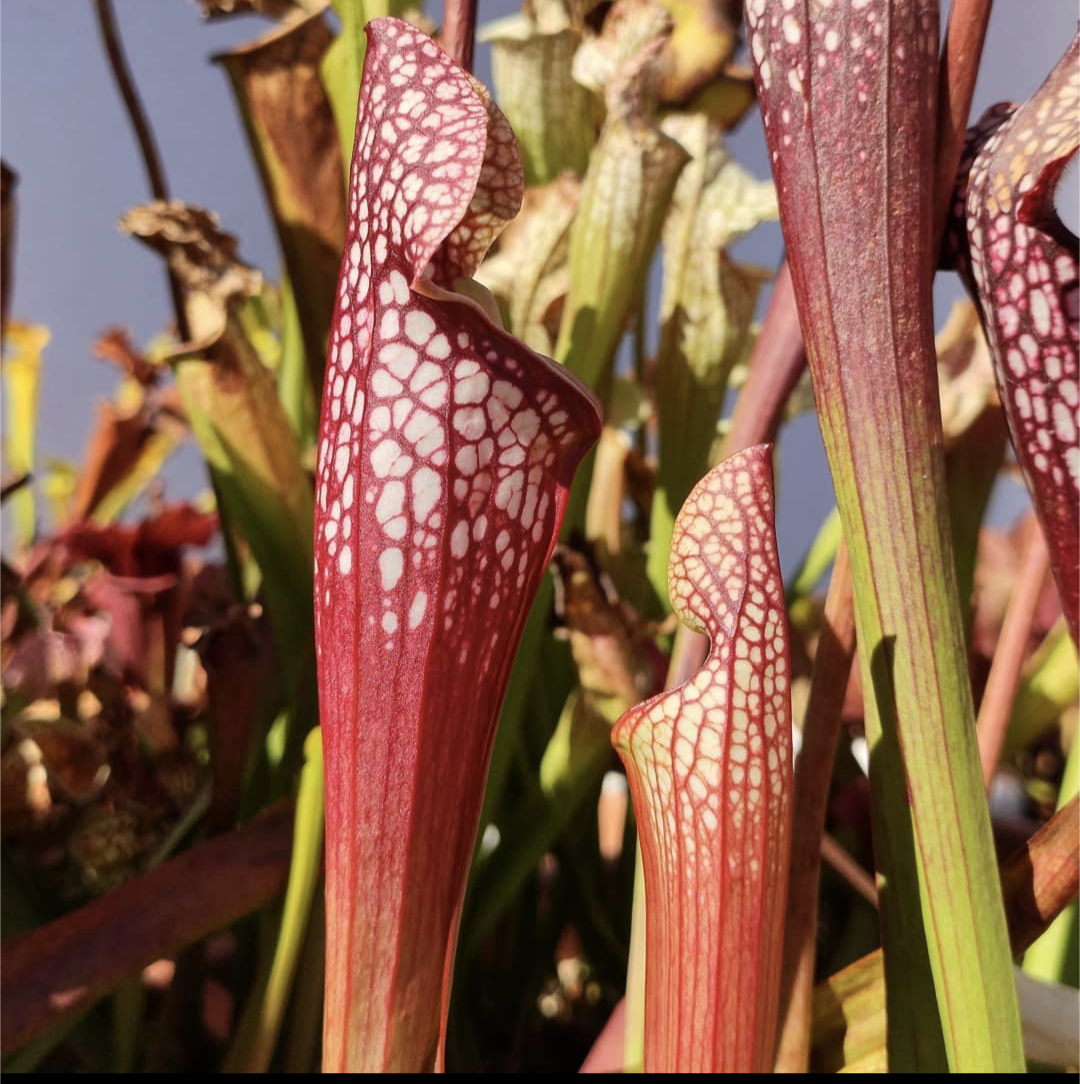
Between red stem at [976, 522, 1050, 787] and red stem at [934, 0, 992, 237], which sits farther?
red stem at [976, 522, 1050, 787]

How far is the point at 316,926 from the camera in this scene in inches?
15.1

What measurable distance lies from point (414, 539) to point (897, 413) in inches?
5.2

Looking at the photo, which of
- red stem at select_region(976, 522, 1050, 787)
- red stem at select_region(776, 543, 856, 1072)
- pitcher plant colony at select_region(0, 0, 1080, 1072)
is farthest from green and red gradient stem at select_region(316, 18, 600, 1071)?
red stem at select_region(976, 522, 1050, 787)

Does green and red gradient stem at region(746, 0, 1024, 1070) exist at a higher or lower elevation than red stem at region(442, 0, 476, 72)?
lower

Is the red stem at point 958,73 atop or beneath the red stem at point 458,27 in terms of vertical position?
beneath

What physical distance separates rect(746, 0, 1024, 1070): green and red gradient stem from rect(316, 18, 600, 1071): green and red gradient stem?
0.08 meters

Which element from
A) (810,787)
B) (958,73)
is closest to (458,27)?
(958,73)

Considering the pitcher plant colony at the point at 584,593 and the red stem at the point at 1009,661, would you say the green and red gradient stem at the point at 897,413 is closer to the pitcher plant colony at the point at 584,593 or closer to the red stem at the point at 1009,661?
the pitcher plant colony at the point at 584,593

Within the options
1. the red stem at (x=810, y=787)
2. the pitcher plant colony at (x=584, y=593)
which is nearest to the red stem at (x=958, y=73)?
the pitcher plant colony at (x=584, y=593)

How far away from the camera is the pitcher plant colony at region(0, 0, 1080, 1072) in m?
0.26

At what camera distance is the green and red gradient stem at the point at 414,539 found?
253 mm

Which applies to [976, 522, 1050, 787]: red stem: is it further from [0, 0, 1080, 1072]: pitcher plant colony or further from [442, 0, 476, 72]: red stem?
[442, 0, 476, 72]: red stem

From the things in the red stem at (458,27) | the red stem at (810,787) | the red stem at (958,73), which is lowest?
the red stem at (810,787)

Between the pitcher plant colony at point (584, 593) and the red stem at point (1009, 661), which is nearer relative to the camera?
the pitcher plant colony at point (584, 593)
